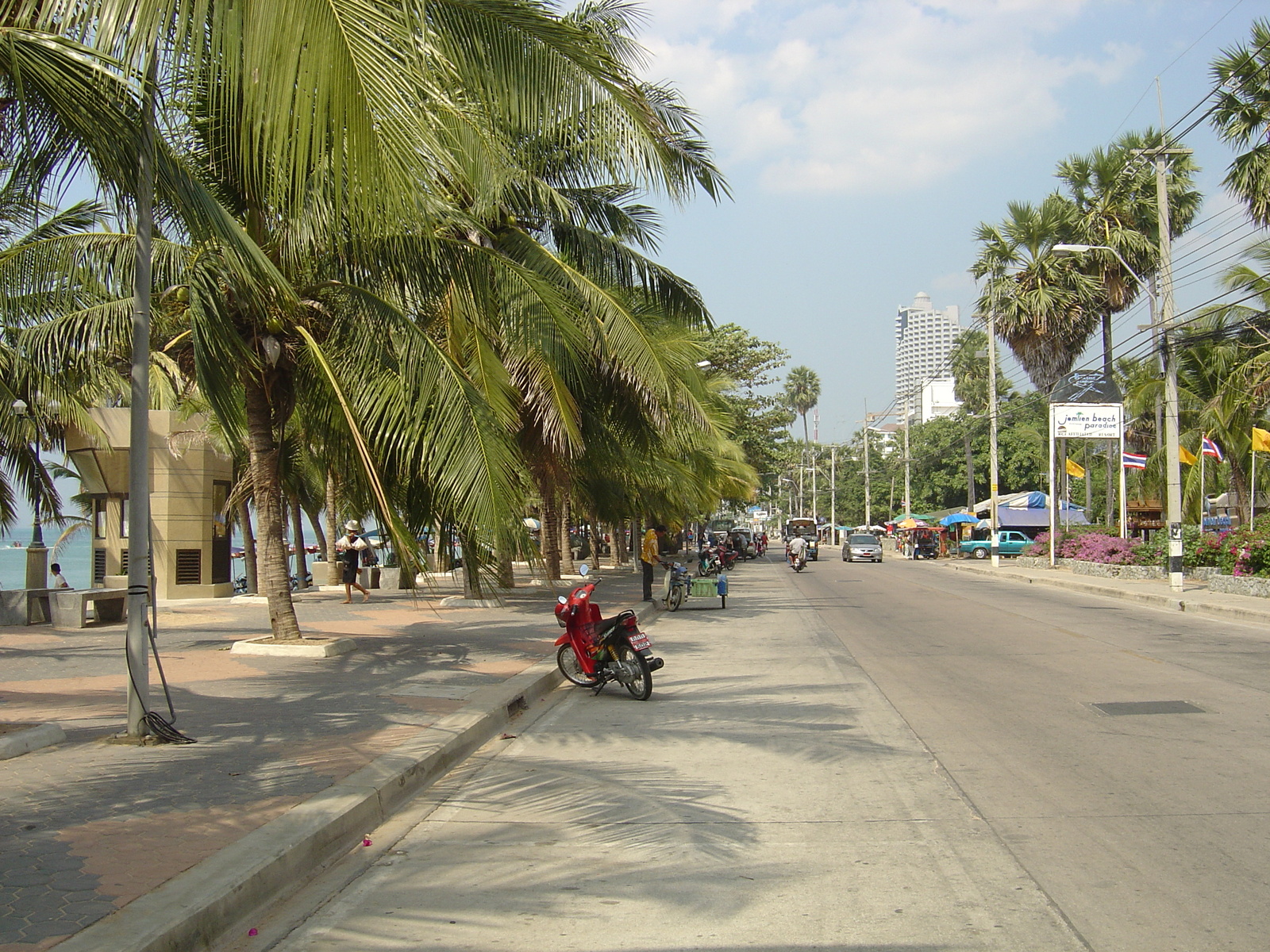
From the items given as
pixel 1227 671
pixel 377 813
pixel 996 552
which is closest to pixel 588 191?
pixel 1227 671

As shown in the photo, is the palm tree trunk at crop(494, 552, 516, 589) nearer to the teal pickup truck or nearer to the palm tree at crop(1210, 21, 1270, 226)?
the palm tree at crop(1210, 21, 1270, 226)

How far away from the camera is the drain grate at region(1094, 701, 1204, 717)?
369 inches

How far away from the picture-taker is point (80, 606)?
53.7 feet

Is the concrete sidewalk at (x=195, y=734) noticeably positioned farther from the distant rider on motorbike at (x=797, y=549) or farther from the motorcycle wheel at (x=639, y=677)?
the distant rider on motorbike at (x=797, y=549)

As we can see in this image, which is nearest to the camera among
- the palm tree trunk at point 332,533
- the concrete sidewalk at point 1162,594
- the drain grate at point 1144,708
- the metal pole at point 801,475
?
the drain grate at point 1144,708

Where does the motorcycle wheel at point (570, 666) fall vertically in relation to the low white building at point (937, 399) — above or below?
below

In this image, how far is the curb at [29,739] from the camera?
23.3 feet

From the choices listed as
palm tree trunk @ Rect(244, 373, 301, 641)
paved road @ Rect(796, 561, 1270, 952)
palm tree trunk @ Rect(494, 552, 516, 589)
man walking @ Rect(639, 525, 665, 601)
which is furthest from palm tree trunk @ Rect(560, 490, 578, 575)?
palm tree trunk @ Rect(244, 373, 301, 641)

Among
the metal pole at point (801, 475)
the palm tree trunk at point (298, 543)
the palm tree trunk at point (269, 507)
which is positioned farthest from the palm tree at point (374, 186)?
the metal pole at point (801, 475)

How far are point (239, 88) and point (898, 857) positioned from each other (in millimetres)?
5493

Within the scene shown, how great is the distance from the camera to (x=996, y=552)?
1800 inches

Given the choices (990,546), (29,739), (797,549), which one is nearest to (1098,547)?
(797,549)

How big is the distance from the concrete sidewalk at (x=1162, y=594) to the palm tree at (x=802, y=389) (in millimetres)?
90016

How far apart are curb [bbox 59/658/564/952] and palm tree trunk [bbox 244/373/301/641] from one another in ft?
17.7
